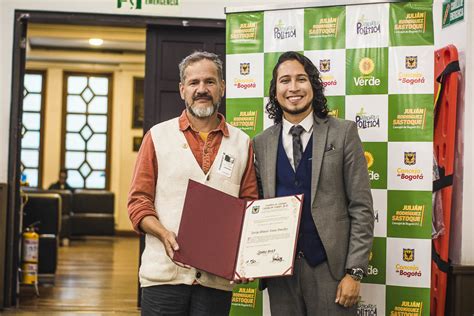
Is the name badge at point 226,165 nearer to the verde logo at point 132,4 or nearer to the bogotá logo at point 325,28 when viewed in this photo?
the bogotá logo at point 325,28

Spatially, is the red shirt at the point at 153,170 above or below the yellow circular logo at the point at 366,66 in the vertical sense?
below

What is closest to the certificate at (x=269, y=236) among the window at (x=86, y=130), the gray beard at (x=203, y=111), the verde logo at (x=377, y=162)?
the gray beard at (x=203, y=111)

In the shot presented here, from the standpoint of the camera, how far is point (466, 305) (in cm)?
394

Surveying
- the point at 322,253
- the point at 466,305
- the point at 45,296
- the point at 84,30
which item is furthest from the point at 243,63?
the point at 84,30

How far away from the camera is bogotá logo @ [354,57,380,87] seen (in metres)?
3.49

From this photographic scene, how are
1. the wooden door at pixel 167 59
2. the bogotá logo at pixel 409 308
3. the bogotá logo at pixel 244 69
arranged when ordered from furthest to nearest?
the wooden door at pixel 167 59, the bogotá logo at pixel 244 69, the bogotá logo at pixel 409 308

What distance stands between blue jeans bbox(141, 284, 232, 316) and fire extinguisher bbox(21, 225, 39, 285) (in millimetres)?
4020

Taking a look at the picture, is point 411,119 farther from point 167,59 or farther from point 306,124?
point 167,59

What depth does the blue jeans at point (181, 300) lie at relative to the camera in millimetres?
2369

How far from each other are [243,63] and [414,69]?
880mm

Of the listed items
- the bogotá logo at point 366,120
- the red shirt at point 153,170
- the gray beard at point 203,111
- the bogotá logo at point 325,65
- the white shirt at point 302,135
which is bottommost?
the red shirt at point 153,170

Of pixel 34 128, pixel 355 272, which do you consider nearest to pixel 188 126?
pixel 355 272

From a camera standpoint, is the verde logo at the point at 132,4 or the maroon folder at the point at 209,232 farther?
the verde logo at the point at 132,4

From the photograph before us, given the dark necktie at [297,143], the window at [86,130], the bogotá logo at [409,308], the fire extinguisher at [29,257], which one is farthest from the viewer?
the window at [86,130]
